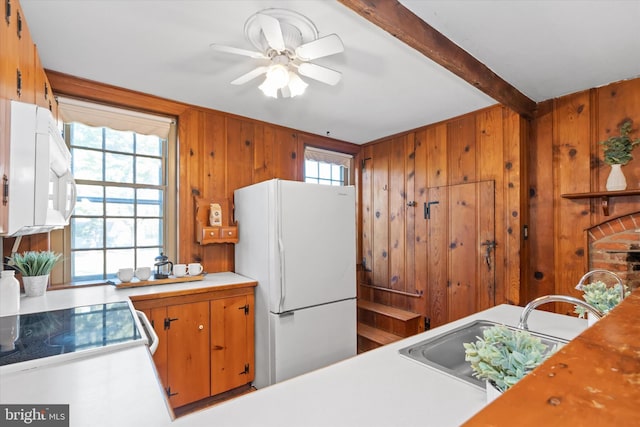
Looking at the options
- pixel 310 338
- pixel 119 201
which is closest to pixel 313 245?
pixel 310 338

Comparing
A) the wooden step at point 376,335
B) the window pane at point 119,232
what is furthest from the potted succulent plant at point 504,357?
the window pane at point 119,232

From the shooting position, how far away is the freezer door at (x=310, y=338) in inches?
88.7

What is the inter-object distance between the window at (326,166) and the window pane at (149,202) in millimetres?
1587

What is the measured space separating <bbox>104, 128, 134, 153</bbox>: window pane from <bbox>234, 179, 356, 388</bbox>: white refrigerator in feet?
3.51

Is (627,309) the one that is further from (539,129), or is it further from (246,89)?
(539,129)

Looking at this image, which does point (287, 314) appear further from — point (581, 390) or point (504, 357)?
point (581, 390)

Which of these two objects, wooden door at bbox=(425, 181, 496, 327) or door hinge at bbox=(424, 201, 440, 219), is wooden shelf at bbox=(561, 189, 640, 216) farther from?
door hinge at bbox=(424, 201, 440, 219)

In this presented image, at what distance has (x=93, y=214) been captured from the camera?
245 cm

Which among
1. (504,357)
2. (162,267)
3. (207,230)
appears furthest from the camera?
(207,230)

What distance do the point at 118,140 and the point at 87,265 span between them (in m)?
1.06

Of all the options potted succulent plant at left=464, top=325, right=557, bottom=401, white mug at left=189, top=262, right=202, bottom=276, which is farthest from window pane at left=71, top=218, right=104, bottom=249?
potted succulent plant at left=464, top=325, right=557, bottom=401

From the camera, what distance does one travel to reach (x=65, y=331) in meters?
1.29

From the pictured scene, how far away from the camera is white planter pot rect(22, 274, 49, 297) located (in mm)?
1874

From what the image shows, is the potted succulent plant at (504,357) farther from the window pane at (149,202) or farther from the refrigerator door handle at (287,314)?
the window pane at (149,202)
